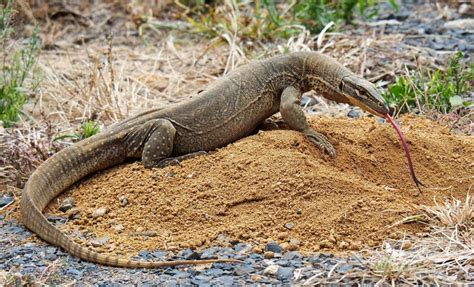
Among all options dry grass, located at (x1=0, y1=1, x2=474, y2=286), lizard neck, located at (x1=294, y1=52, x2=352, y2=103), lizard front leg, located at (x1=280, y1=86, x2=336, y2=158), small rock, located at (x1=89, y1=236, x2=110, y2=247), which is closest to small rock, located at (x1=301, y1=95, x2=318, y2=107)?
dry grass, located at (x1=0, y1=1, x2=474, y2=286)

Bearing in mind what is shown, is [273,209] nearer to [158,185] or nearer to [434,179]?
[158,185]

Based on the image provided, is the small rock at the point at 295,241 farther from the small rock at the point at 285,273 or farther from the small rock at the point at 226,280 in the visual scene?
the small rock at the point at 226,280

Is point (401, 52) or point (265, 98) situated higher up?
point (265, 98)

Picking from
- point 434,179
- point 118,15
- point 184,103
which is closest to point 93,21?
point 118,15

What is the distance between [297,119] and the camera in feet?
21.2

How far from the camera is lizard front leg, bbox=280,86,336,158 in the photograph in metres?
6.28

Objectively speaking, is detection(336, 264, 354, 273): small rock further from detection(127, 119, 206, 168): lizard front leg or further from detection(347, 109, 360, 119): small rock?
detection(347, 109, 360, 119): small rock

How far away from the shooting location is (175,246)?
5160 millimetres

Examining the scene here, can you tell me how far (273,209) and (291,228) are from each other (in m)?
0.25

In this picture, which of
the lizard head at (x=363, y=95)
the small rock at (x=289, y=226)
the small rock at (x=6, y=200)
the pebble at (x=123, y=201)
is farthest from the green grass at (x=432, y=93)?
the small rock at (x=6, y=200)

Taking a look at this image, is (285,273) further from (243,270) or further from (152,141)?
(152,141)

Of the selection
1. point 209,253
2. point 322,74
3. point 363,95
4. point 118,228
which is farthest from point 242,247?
point 322,74

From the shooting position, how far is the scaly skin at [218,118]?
20.2 ft

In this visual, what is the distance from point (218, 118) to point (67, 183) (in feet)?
4.20
